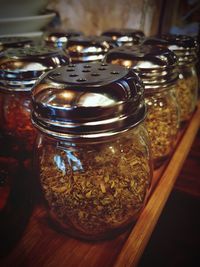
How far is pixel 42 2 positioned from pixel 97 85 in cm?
73

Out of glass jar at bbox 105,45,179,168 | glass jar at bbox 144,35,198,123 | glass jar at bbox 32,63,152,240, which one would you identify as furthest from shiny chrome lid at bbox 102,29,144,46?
glass jar at bbox 32,63,152,240

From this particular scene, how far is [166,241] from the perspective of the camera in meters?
1.03

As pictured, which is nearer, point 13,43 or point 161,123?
point 161,123

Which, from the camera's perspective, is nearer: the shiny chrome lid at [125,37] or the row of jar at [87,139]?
the row of jar at [87,139]

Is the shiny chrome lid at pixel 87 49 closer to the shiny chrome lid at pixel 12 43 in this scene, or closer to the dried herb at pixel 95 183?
the shiny chrome lid at pixel 12 43

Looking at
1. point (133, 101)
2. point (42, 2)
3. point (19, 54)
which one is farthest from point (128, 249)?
point (42, 2)

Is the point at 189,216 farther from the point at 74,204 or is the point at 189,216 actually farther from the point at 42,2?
the point at 42,2

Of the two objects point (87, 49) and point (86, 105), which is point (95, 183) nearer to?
point (86, 105)

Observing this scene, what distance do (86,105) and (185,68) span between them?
0.60 m

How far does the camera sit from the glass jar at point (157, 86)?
0.65 m

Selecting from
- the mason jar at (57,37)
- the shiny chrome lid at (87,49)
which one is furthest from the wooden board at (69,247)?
the mason jar at (57,37)

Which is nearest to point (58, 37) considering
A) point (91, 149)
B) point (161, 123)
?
point (161, 123)

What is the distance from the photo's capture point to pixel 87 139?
45 centimetres

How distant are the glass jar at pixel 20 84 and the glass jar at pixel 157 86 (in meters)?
0.15
